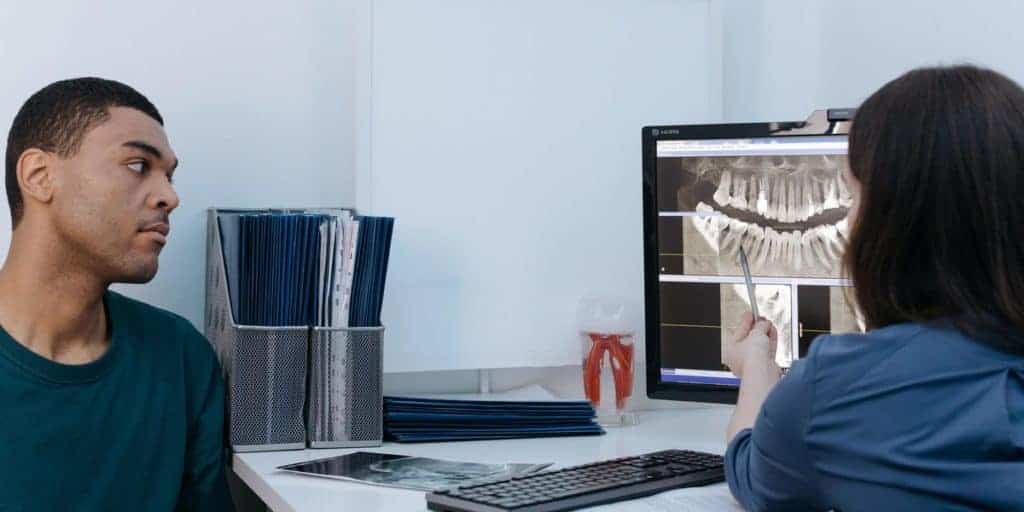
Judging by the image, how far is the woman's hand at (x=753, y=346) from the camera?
147cm

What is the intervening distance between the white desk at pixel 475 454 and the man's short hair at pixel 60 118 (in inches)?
19.3

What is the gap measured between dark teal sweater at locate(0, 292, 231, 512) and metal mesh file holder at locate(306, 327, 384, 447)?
142 millimetres

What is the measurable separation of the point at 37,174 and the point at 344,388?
0.51 m

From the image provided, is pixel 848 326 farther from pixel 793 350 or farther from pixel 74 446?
pixel 74 446

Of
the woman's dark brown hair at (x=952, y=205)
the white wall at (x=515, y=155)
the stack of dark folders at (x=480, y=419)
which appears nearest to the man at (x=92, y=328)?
the stack of dark folders at (x=480, y=419)

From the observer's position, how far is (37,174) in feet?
5.18

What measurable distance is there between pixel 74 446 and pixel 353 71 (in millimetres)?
843

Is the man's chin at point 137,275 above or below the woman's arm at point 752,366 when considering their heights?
above

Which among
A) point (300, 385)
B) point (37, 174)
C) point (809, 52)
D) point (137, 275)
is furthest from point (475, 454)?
point (809, 52)

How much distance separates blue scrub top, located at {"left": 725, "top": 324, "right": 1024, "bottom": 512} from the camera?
1.03 meters

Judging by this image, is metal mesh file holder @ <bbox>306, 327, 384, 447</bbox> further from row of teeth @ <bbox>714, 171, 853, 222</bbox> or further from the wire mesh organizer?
row of teeth @ <bbox>714, 171, 853, 222</bbox>

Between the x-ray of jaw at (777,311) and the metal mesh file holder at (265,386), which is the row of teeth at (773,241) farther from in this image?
the metal mesh file holder at (265,386)

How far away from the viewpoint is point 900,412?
104 centimetres

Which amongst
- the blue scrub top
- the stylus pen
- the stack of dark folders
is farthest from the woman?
the stack of dark folders
